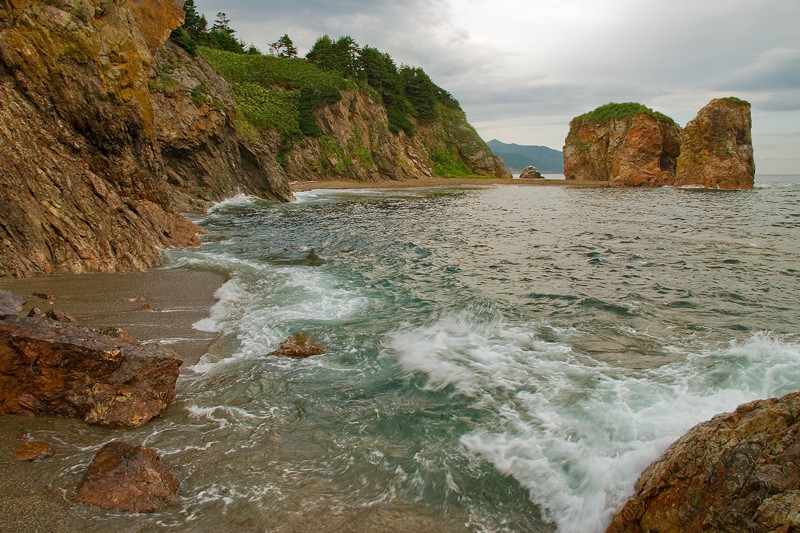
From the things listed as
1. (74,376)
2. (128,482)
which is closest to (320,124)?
(74,376)

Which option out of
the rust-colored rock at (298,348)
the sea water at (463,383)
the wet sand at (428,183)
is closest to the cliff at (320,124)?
the wet sand at (428,183)

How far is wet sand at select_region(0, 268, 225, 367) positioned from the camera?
7.16m

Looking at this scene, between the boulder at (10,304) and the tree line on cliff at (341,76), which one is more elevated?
the tree line on cliff at (341,76)

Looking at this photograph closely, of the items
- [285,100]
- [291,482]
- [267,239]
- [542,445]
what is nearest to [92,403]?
[291,482]

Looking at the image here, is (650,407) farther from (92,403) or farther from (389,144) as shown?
(389,144)

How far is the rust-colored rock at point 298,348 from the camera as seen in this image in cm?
685

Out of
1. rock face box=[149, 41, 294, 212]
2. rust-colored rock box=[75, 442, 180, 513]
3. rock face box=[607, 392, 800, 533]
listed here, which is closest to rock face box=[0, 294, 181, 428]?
rust-colored rock box=[75, 442, 180, 513]

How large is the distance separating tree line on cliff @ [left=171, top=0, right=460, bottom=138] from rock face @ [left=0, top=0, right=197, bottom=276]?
36.0 metres

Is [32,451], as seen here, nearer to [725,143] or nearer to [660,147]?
[725,143]

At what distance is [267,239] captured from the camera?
1745 centimetres

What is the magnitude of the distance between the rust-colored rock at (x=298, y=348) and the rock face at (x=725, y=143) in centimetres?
5155

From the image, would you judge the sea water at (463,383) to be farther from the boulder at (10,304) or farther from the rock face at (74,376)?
the boulder at (10,304)

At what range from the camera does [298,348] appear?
22.7 feet

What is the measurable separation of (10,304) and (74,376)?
8.92 ft
